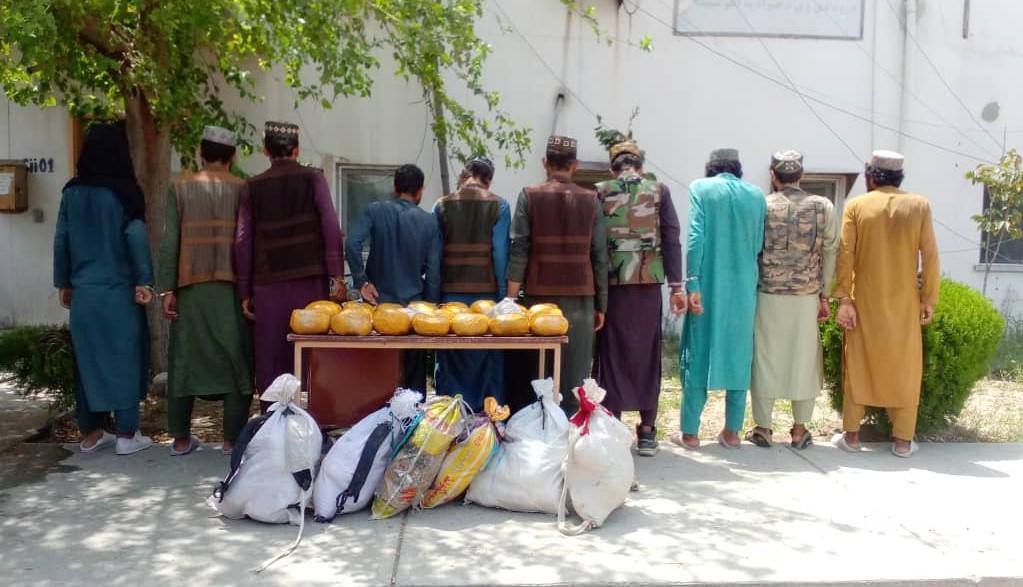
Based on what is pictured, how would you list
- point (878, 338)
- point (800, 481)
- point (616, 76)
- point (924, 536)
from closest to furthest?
point (924, 536) → point (800, 481) → point (878, 338) → point (616, 76)

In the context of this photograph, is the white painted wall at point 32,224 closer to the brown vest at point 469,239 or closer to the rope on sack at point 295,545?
the brown vest at point 469,239

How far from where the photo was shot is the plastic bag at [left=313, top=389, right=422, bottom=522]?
418cm

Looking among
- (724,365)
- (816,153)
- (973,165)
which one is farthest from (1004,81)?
(724,365)

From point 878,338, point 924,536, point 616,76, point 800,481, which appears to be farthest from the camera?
point 616,76

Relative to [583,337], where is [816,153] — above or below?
above

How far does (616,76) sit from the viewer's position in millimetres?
8875

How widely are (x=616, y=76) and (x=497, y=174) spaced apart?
1.56 metres

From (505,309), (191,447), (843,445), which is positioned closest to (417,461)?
(505,309)

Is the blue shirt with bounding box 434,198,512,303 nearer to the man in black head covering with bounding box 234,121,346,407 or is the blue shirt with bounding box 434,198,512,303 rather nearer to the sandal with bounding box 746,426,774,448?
the man in black head covering with bounding box 234,121,346,407

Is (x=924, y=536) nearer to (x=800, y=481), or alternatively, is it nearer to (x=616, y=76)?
(x=800, y=481)

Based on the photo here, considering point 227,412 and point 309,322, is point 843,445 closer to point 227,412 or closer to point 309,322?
point 309,322

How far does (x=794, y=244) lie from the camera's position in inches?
215

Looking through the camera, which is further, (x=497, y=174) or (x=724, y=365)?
(x=497, y=174)

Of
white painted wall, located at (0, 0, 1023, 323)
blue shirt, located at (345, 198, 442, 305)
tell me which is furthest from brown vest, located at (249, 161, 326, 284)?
white painted wall, located at (0, 0, 1023, 323)
